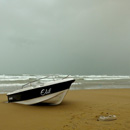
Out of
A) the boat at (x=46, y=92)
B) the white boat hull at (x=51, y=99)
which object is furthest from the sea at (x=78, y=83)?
the white boat hull at (x=51, y=99)

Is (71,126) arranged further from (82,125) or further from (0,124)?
(0,124)

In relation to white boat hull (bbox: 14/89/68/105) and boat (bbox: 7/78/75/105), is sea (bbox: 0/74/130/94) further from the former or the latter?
white boat hull (bbox: 14/89/68/105)

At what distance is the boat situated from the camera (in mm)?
8523

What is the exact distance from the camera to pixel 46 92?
856 centimetres

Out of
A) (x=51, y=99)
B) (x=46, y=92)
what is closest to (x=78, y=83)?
(x=51, y=99)

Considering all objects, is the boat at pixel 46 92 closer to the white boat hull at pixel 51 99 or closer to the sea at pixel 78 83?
the white boat hull at pixel 51 99

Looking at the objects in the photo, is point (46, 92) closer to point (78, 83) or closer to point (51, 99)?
point (51, 99)

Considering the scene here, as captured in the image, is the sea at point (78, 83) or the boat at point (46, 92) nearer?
the boat at point (46, 92)

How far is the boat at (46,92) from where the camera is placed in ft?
28.0

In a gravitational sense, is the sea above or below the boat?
below

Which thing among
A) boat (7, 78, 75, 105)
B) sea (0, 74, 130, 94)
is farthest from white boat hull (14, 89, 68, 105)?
sea (0, 74, 130, 94)

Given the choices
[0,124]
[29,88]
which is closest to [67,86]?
[29,88]

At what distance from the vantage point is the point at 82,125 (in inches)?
206

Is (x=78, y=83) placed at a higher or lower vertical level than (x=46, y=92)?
lower
